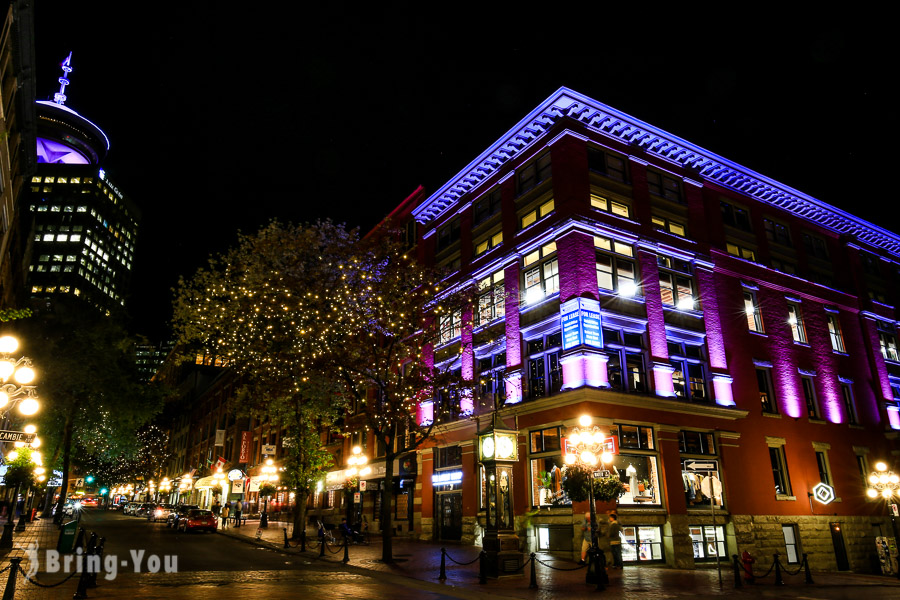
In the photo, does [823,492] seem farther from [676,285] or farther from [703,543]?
[676,285]

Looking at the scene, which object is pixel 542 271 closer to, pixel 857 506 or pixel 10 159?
pixel 857 506

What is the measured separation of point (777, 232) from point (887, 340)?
36.3 feet

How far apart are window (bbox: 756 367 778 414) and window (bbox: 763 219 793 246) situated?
8.53 meters

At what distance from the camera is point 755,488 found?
84.4 feet

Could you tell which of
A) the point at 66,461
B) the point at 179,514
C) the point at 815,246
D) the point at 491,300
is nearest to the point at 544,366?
the point at 491,300

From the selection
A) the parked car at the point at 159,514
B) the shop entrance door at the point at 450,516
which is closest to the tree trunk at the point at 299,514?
the shop entrance door at the point at 450,516

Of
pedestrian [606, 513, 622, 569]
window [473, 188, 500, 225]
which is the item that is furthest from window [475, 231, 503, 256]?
pedestrian [606, 513, 622, 569]

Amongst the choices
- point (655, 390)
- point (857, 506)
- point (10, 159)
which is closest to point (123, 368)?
point (10, 159)

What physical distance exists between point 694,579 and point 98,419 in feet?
144

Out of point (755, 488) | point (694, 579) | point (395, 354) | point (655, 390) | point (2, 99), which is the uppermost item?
point (2, 99)

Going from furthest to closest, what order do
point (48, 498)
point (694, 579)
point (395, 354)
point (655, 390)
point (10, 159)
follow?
point (48, 498), point (10, 159), point (395, 354), point (655, 390), point (694, 579)

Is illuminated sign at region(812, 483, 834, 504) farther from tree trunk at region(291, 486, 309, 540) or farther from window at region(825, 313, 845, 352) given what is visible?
tree trunk at region(291, 486, 309, 540)

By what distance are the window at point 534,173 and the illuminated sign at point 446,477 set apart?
14.8 metres

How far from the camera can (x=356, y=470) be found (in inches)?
1373
